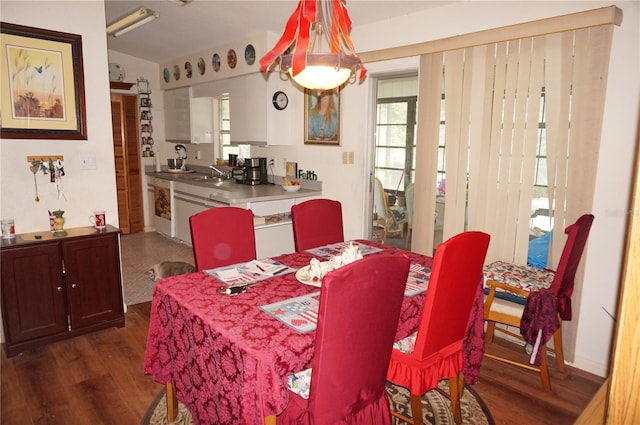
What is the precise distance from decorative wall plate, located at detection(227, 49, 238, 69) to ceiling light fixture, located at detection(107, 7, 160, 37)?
842 mm

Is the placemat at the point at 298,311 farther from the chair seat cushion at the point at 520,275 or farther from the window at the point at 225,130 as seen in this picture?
the window at the point at 225,130

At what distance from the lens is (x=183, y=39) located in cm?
500

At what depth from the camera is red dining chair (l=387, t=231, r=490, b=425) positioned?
1.71m

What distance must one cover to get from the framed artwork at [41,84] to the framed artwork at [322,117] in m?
2.05

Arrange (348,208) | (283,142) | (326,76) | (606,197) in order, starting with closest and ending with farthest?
(326,76) < (606,197) < (348,208) < (283,142)

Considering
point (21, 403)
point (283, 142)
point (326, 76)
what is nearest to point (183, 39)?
point (283, 142)

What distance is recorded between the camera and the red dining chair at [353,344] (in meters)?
1.34

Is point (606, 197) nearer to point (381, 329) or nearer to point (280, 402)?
point (381, 329)

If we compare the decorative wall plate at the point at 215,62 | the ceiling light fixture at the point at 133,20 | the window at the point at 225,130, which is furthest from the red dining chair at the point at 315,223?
the window at the point at 225,130

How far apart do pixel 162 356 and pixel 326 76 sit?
1488 millimetres

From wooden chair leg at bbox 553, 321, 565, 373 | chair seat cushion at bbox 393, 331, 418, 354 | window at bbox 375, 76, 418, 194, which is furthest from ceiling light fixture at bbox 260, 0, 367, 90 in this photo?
wooden chair leg at bbox 553, 321, 565, 373

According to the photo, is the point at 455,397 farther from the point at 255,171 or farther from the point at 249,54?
the point at 249,54

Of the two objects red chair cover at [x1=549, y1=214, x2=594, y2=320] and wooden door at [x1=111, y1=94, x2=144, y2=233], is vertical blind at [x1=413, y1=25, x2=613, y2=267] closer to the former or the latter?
red chair cover at [x1=549, y1=214, x2=594, y2=320]

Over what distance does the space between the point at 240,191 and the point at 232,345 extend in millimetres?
3123
